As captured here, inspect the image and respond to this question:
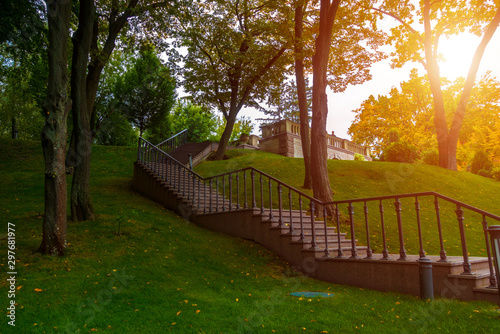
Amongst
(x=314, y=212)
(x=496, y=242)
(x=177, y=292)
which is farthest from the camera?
(x=314, y=212)

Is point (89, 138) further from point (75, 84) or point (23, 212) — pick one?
point (23, 212)

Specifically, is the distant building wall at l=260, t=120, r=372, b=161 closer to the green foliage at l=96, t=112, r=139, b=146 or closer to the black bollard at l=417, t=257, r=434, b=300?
the green foliage at l=96, t=112, r=139, b=146

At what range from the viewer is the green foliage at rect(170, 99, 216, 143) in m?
47.6

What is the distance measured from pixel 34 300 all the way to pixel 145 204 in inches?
304

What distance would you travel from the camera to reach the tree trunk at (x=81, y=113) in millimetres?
9459

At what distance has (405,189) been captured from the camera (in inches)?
610

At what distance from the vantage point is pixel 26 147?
2253 centimetres

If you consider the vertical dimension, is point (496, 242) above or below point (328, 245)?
above

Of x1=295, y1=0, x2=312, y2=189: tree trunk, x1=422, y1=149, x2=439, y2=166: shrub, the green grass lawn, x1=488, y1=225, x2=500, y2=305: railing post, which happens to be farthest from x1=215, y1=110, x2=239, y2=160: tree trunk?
x1=488, y1=225, x2=500, y2=305: railing post

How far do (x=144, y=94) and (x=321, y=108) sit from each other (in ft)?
93.1

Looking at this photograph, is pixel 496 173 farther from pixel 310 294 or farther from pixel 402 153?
pixel 310 294

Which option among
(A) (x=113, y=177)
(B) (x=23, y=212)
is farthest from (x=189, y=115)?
(B) (x=23, y=212)

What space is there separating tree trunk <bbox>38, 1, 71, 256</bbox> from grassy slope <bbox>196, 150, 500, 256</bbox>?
316 inches

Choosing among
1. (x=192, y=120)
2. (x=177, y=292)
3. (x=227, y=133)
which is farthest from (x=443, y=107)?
(x=192, y=120)
